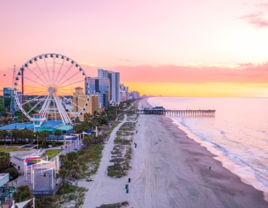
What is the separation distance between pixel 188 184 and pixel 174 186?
1.87m

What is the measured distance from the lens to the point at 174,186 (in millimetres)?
20000

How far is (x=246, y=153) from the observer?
112ft

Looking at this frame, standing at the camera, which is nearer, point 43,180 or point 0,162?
point 43,180

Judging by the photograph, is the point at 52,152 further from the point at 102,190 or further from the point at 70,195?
the point at 102,190

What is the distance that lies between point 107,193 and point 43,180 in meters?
7.14

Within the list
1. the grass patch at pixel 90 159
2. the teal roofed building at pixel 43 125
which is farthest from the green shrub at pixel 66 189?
the teal roofed building at pixel 43 125

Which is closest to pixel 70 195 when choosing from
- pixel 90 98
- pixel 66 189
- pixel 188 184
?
pixel 66 189

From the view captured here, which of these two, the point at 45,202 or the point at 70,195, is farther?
the point at 70,195

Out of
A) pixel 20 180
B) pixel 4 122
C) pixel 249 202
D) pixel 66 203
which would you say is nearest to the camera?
pixel 66 203

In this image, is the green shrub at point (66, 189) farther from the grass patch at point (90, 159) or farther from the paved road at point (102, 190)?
the grass patch at point (90, 159)

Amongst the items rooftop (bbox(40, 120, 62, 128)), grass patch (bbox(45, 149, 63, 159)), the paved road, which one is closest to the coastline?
the paved road

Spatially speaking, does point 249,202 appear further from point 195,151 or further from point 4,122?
point 4,122

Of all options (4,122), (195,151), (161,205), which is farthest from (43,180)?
(4,122)

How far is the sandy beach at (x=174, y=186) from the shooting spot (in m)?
17.0
